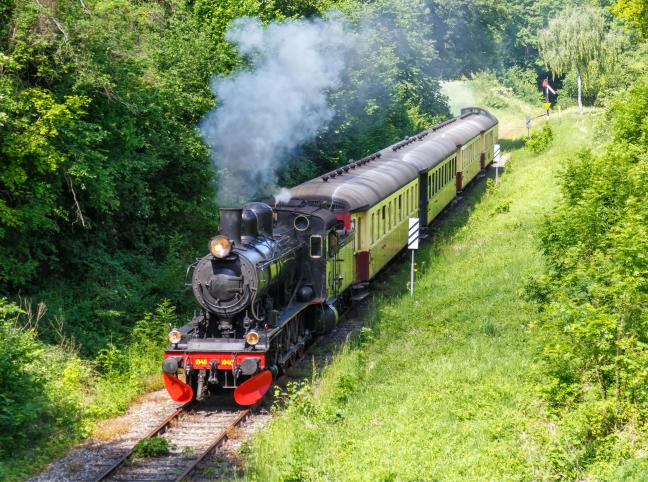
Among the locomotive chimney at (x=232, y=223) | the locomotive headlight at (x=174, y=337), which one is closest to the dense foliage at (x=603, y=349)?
the locomotive chimney at (x=232, y=223)

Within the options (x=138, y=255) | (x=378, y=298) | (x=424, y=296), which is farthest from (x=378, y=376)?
(x=138, y=255)

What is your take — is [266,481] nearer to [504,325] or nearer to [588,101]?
→ [504,325]

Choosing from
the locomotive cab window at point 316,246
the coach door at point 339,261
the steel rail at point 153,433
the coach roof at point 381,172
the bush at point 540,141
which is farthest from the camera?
the bush at point 540,141

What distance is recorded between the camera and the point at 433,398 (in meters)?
11.9

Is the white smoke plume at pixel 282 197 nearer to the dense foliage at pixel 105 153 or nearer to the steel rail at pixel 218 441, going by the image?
the dense foliage at pixel 105 153

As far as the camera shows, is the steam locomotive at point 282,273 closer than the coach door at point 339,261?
Yes

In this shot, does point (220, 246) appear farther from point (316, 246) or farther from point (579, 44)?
point (579, 44)

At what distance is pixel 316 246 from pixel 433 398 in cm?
526

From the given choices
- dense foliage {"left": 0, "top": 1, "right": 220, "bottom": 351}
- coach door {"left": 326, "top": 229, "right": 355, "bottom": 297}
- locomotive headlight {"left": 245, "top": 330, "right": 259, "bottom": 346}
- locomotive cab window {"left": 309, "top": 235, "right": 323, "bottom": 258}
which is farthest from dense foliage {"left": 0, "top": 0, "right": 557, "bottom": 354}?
locomotive cab window {"left": 309, "top": 235, "right": 323, "bottom": 258}

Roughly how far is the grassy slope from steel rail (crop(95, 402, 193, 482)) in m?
1.63

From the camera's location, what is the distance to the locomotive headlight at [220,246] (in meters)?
13.4

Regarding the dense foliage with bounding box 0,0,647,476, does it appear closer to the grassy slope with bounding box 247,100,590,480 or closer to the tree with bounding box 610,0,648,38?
the grassy slope with bounding box 247,100,590,480

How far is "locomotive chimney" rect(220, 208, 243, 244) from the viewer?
13.8 meters

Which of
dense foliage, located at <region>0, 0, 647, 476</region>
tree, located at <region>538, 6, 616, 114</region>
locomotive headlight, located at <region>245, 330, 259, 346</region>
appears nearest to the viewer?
dense foliage, located at <region>0, 0, 647, 476</region>
